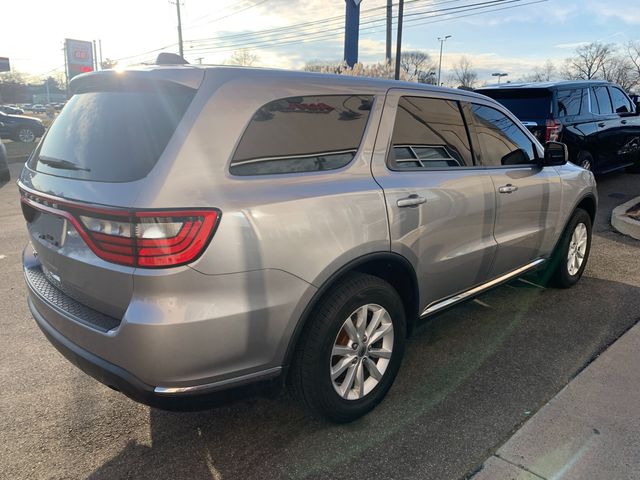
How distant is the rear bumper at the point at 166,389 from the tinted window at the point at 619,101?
32.3 feet

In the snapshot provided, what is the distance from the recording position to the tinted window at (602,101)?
8898 millimetres

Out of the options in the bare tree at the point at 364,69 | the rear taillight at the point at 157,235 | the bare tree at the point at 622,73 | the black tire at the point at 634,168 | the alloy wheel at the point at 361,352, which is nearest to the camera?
the rear taillight at the point at 157,235

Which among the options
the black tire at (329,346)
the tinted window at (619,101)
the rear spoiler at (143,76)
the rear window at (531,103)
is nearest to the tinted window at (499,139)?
the black tire at (329,346)

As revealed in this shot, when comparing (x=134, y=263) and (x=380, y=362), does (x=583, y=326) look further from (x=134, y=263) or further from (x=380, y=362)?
(x=134, y=263)

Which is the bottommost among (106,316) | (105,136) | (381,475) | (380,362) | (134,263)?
(381,475)

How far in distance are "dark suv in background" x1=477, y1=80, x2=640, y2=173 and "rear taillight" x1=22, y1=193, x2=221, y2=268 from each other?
7086 millimetres

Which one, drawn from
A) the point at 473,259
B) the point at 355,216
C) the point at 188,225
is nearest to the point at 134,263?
the point at 188,225

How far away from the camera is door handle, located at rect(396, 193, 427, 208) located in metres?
2.62

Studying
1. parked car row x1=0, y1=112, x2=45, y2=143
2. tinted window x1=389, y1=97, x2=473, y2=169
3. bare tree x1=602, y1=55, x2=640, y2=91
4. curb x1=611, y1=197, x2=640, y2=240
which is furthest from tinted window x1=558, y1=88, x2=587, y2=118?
bare tree x1=602, y1=55, x2=640, y2=91

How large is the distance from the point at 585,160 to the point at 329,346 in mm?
7876

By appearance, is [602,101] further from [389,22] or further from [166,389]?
[389,22]

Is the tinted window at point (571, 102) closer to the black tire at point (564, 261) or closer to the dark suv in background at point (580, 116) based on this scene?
the dark suv in background at point (580, 116)

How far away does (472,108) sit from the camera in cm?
341

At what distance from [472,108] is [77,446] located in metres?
3.11
